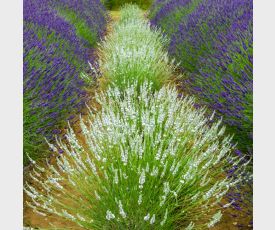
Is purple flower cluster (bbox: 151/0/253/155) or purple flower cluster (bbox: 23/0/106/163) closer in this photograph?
purple flower cluster (bbox: 151/0/253/155)

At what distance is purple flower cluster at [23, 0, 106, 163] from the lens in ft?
9.69

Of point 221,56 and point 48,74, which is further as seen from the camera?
point 221,56

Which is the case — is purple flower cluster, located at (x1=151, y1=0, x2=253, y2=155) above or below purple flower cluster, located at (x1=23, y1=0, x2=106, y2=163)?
above

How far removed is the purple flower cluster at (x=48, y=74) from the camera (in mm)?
2953

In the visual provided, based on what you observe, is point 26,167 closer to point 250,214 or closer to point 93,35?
point 250,214

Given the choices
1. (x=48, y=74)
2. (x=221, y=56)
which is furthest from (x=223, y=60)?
(x=48, y=74)

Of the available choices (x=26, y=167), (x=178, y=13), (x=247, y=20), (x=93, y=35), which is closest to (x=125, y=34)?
(x=93, y=35)

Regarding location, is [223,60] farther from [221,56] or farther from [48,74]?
[48,74]

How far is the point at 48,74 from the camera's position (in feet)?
11.1

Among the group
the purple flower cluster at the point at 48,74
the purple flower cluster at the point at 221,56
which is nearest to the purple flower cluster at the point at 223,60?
the purple flower cluster at the point at 221,56

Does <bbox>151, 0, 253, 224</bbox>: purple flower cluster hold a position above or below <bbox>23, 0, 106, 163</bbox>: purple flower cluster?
above

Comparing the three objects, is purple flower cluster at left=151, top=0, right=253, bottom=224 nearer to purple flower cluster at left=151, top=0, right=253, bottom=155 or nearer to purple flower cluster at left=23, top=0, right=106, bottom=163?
purple flower cluster at left=151, top=0, right=253, bottom=155

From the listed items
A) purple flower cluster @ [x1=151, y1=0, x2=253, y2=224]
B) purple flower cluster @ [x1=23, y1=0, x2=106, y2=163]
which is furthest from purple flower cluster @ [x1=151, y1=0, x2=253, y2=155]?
purple flower cluster @ [x1=23, y1=0, x2=106, y2=163]

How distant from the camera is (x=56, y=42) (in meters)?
4.29
